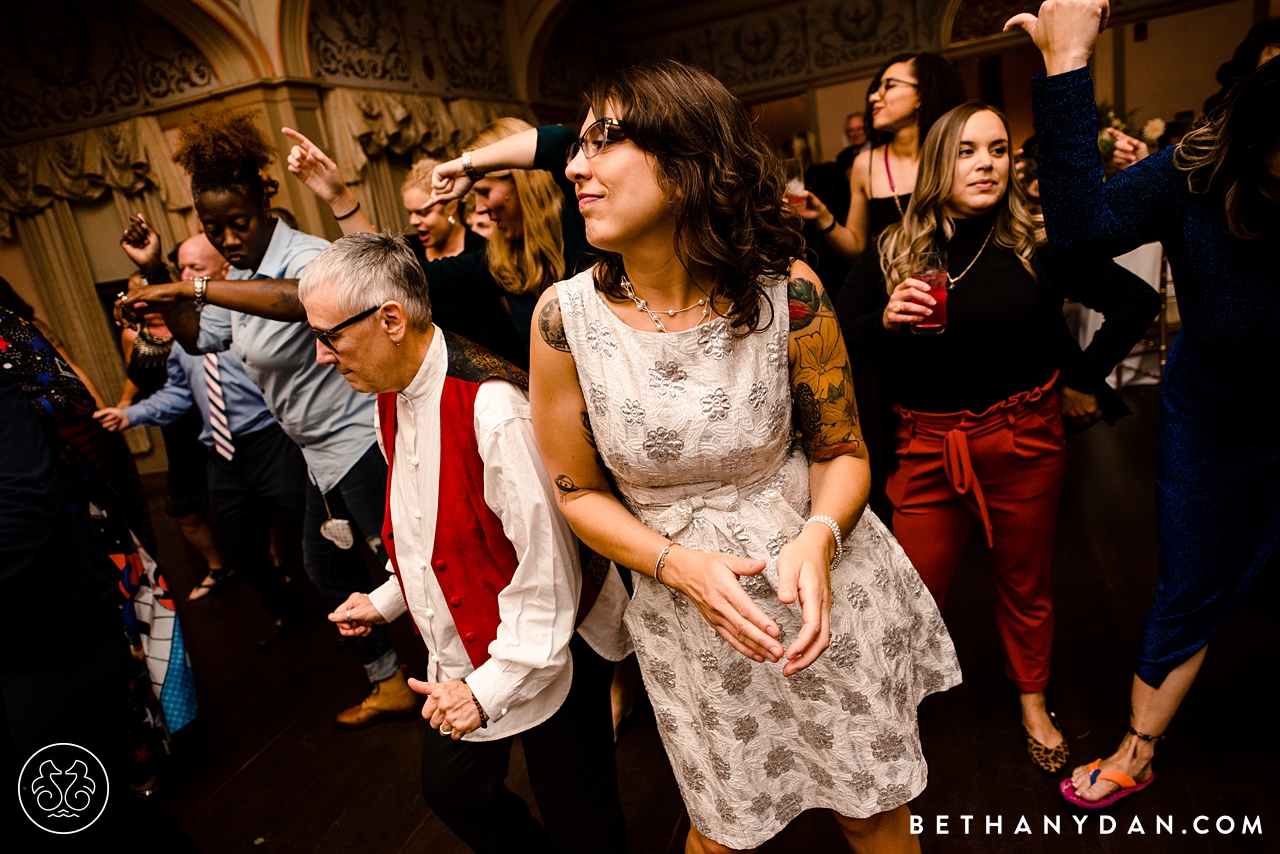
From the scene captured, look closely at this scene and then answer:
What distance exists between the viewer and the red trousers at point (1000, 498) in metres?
1.82

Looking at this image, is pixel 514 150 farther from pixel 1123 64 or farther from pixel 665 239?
pixel 1123 64

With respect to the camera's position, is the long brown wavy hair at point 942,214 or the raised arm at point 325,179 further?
the raised arm at point 325,179

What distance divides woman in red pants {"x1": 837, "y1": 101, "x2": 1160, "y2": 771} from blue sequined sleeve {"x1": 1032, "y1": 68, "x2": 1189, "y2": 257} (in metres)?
0.35

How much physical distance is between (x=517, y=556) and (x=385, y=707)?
1.61 m

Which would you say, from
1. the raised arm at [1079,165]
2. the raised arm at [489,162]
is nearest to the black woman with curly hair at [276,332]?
the raised arm at [489,162]

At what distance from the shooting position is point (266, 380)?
2305 millimetres

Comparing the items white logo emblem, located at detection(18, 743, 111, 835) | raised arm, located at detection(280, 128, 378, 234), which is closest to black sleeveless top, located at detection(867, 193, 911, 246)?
raised arm, located at detection(280, 128, 378, 234)

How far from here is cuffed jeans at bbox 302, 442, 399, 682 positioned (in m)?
2.31

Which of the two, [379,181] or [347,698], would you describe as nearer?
[347,698]

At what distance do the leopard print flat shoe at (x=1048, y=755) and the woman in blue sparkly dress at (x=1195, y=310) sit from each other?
5.6 inches

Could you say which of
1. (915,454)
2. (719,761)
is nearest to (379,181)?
(915,454)

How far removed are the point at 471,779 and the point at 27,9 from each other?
6.54 meters

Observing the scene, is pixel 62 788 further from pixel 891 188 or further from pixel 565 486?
pixel 891 188

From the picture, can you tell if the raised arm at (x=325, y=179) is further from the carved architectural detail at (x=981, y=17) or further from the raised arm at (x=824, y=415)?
the carved architectural detail at (x=981, y=17)
